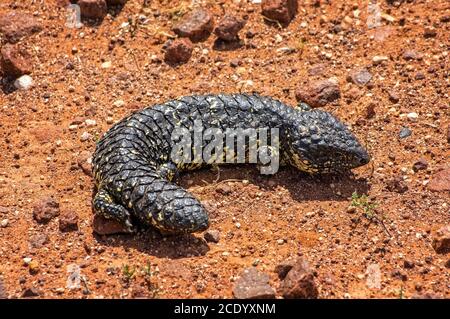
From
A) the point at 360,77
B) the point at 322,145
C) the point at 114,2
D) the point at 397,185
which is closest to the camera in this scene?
the point at 397,185

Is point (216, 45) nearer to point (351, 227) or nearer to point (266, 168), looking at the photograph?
point (266, 168)

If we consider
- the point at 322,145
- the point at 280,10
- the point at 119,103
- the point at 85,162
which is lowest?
the point at 85,162

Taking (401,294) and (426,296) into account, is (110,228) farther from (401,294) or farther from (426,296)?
(426,296)


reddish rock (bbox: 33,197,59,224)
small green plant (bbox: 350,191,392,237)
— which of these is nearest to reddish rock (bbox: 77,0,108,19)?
reddish rock (bbox: 33,197,59,224)

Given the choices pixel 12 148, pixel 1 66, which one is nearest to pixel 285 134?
pixel 12 148

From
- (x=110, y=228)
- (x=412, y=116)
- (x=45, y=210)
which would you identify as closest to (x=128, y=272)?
(x=110, y=228)

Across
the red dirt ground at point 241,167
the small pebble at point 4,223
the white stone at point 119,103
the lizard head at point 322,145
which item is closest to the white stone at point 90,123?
the red dirt ground at point 241,167
